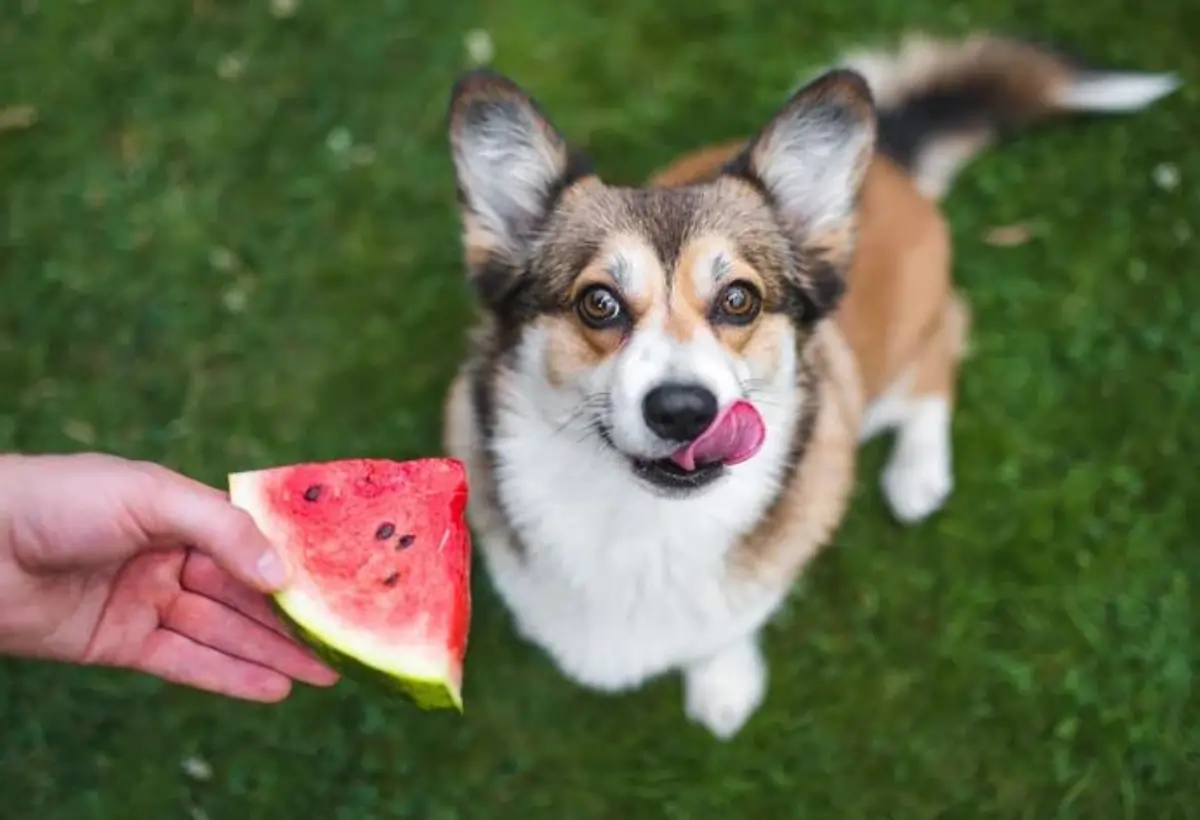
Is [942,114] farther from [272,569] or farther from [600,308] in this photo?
[272,569]

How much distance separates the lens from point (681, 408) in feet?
7.17

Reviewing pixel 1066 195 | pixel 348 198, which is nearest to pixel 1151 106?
pixel 1066 195

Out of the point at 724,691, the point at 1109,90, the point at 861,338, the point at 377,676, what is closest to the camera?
the point at 377,676

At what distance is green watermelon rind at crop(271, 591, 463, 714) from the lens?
2135 millimetres

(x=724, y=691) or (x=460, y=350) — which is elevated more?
(x=460, y=350)

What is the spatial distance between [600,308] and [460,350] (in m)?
1.37

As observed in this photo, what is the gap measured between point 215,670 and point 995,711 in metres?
2.06

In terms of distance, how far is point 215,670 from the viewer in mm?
2645

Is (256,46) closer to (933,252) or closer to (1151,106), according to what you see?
(933,252)

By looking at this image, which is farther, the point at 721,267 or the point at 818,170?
the point at 818,170

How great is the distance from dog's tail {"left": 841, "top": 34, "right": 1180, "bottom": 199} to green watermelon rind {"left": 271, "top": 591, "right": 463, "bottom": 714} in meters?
1.97

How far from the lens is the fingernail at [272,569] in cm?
217

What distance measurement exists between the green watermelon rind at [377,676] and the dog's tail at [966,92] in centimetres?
197

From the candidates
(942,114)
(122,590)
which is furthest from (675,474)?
(942,114)
